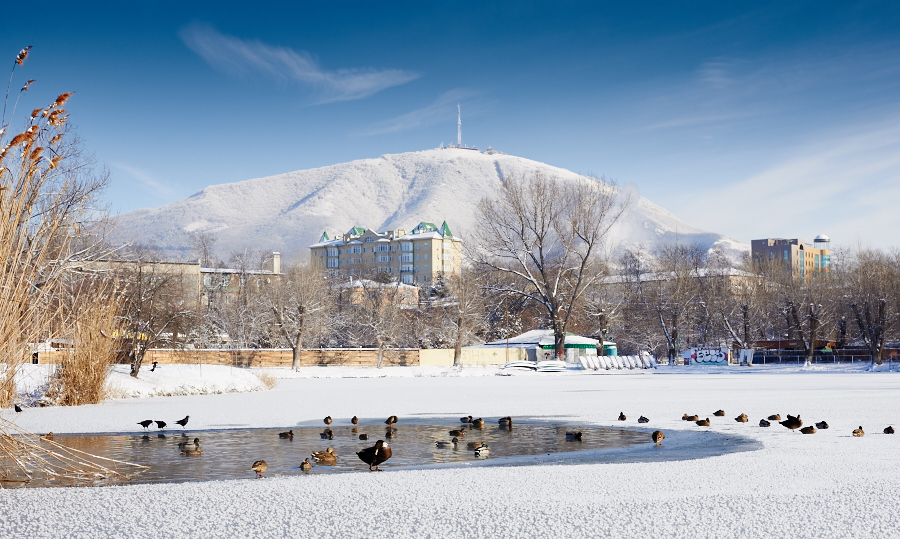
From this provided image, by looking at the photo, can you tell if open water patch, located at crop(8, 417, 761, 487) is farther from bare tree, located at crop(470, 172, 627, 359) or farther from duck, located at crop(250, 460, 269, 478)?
bare tree, located at crop(470, 172, 627, 359)

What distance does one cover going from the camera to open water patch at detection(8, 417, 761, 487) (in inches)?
385

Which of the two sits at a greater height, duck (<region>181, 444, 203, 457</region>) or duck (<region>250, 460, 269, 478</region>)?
duck (<region>250, 460, 269, 478</region>)

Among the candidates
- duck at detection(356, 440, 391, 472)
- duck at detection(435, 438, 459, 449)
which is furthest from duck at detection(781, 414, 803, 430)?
duck at detection(356, 440, 391, 472)

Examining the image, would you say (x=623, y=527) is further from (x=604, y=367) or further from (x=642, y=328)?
(x=642, y=328)

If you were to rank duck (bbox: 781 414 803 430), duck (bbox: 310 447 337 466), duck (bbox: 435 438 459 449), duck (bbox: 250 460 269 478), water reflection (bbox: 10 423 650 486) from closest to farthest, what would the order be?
duck (bbox: 250 460 269 478) → water reflection (bbox: 10 423 650 486) → duck (bbox: 310 447 337 466) → duck (bbox: 435 438 459 449) → duck (bbox: 781 414 803 430)

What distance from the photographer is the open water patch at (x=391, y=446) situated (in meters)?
9.77

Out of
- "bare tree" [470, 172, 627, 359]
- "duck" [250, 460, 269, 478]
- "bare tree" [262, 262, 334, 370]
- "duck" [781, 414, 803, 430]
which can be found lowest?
"duck" [250, 460, 269, 478]

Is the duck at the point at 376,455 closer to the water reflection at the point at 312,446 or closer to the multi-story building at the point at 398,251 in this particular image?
the water reflection at the point at 312,446

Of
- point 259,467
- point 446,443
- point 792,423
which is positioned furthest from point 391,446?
point 792,423

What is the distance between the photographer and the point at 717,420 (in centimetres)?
1522

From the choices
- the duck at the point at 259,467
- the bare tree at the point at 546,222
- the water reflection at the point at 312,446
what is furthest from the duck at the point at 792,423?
the bare tree at the point at 546,222

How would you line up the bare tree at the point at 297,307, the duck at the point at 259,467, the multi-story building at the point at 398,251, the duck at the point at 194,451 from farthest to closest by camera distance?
the multi-story building at the point at 398,251 → the bare tree at the point at 297,307 → the duck at the point at 194,451 → the duck at the point at 259,467

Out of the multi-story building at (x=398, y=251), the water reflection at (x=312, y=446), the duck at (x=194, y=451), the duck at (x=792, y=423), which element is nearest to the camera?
the water reflection at (x=312, y=446)

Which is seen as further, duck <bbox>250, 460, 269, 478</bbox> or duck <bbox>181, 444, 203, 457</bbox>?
duck <bbox>181, 444, 203, 457</bbox>
